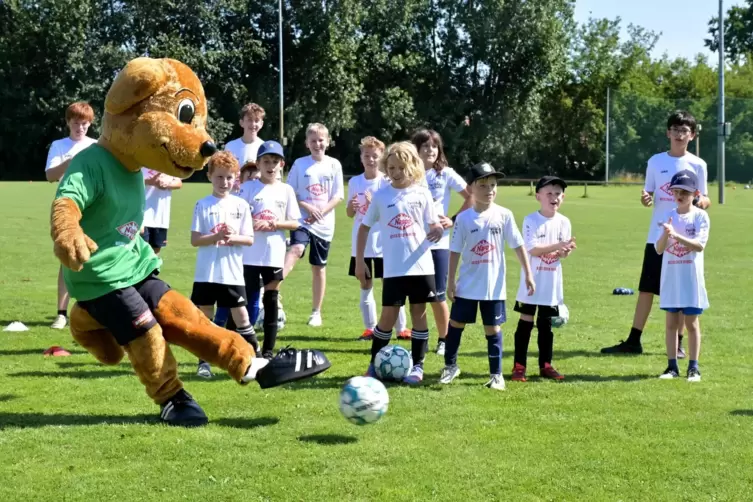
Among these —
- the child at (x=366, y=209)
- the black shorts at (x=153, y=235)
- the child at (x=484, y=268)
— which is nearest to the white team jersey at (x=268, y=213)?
the child at (x=366, y=209)

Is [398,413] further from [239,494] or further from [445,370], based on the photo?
[239,494]

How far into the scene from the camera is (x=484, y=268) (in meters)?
7.16

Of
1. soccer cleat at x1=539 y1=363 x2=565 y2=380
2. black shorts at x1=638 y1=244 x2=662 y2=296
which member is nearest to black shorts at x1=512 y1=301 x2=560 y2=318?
soccer cleat at x1=539 y1=363 x2=565 y2=380

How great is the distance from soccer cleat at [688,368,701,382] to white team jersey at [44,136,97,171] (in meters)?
5.95

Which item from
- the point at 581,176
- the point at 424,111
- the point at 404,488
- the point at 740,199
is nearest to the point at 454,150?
the point at 424,111

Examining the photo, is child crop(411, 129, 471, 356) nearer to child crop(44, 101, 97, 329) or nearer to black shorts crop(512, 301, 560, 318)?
black shorts crop(512, 301, 560, 318)

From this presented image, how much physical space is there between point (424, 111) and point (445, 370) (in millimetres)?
52546

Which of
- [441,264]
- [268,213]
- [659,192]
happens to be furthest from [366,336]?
[659,192]

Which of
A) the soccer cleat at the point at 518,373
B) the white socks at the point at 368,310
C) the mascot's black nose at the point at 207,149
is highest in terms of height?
the mascot's black nose at the point at 207,149

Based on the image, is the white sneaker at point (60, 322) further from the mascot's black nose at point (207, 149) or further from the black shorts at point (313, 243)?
the mascot's black nose at point (207, 149)

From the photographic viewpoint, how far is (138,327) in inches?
228

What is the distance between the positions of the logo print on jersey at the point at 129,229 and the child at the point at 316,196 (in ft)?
12.2

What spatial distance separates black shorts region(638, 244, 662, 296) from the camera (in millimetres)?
8727

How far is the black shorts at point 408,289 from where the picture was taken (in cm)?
738
